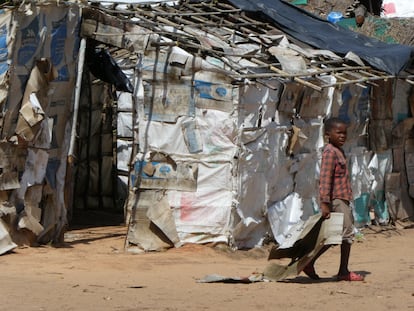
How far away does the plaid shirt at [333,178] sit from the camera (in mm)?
9039

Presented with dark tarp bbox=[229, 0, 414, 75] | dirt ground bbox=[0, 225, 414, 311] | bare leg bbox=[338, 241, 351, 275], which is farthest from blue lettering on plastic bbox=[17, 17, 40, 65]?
dark tarp bbox=[229, 0, 414, 75]

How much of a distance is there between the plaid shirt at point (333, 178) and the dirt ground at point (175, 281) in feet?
2.81

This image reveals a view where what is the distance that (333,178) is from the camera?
909 centimetres

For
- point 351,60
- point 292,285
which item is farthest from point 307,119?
point 292,285

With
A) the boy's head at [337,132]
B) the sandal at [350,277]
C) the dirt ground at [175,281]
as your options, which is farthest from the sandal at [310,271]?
the boy's head at [337,132]

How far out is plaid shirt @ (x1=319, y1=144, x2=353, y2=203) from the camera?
29.7ft

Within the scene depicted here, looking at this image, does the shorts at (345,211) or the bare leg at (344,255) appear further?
the bare leg at (344,255)

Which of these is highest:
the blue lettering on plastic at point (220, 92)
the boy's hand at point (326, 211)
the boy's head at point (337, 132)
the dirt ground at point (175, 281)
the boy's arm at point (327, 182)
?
the blue lettering on plastic at point (220, 92)

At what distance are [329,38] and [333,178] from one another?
738 centimetres

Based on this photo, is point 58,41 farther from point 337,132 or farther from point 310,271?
point 310,271

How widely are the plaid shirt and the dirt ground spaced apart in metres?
0.86

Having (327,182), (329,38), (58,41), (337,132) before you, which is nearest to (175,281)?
(327,182)

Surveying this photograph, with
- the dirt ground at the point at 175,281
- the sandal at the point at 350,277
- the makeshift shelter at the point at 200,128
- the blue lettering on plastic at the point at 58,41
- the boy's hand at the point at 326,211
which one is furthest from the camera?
the makeshift shelter at the point at 200,128

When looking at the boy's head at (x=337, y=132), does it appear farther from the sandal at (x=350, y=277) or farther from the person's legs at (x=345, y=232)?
the sandal at (x=350, y=277)
